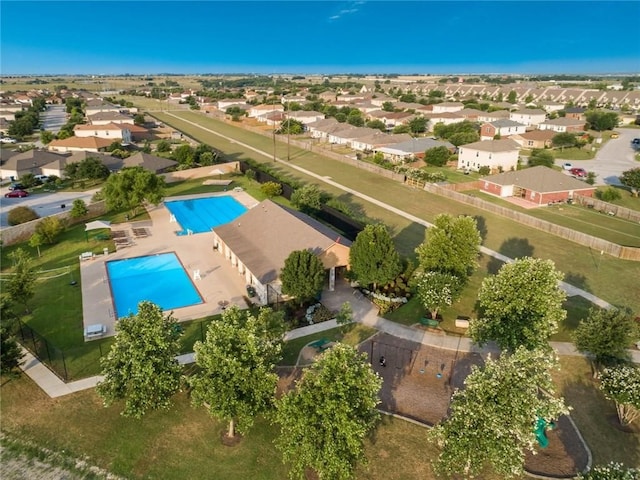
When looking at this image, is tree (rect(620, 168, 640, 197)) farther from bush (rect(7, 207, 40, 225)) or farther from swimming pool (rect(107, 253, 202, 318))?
bush (rect(7, 207, 40, 225))

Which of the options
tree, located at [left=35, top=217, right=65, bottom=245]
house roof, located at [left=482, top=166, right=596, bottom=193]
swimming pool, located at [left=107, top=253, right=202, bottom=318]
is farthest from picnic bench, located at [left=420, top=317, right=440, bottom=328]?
house roof, located at [left=482, top=166, right=596, bottom=193]

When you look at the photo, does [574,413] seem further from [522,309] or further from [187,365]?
[187,365]

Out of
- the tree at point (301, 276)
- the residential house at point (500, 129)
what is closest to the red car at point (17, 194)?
the tree at point (301, 276)

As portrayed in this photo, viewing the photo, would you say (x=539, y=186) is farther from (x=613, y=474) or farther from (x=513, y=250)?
(x=613, y=474)

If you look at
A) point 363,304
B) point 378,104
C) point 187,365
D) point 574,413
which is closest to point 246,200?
point 363,304

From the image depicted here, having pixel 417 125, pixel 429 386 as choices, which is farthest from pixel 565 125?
pixel 429 386

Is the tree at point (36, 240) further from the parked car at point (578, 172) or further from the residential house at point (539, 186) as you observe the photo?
the parked car at point (578, 172)

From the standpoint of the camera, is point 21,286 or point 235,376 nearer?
point 235,376
